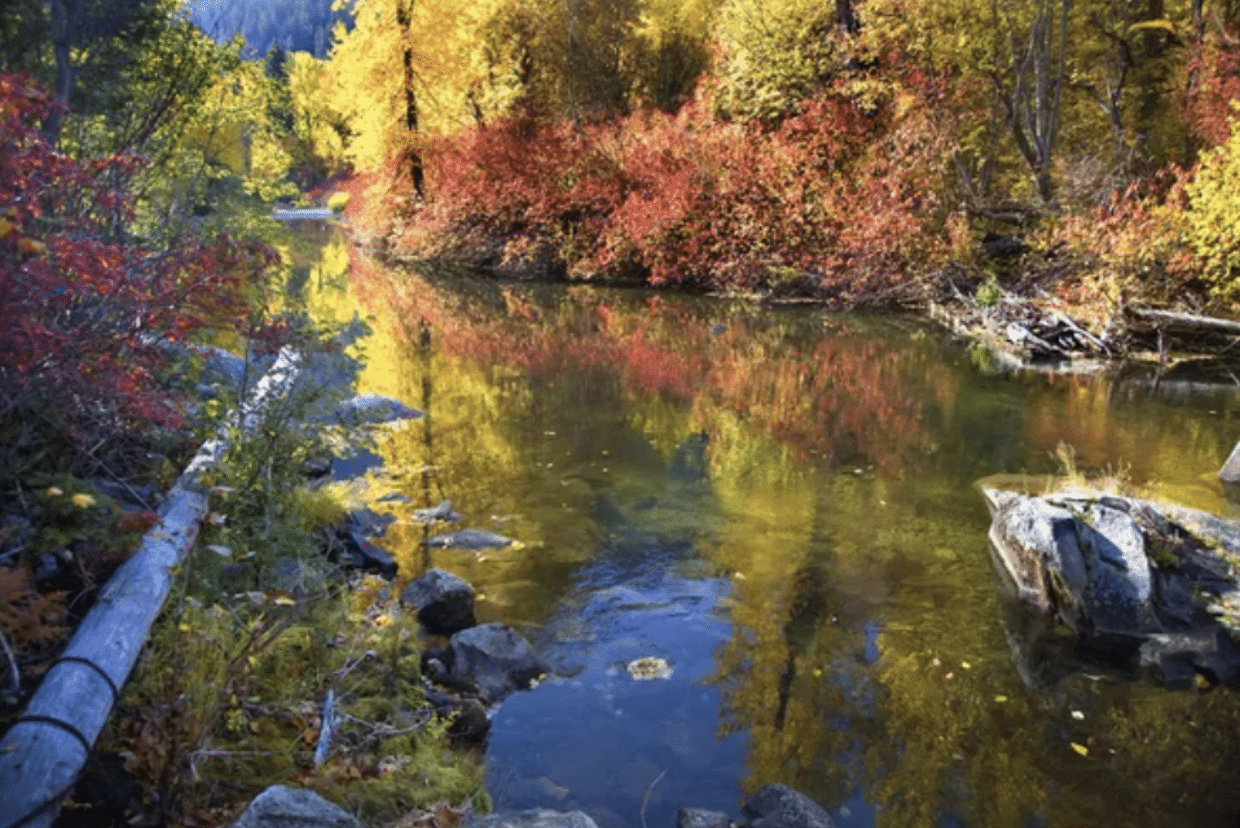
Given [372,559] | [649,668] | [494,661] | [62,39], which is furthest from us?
[62,39]

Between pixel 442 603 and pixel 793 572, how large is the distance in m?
2.68

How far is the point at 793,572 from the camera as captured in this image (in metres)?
7.11

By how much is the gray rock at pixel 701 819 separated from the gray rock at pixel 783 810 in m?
0.13

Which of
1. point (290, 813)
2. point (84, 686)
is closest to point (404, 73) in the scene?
point (84, 686)

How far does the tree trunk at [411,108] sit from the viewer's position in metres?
26.6

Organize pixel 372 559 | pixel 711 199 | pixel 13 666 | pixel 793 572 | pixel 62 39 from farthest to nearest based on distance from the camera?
pixel 711 199, pixel 62 39, pixel 793 572, pixel 372 559, pixel 13 666

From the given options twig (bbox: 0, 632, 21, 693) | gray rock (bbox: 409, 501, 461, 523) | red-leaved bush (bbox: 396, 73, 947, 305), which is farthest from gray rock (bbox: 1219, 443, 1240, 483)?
red-leaved bush (bbox: 396, 73, 947, 305)

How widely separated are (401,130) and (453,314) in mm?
11365

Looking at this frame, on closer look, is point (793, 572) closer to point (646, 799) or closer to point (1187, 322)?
point (646, 799)

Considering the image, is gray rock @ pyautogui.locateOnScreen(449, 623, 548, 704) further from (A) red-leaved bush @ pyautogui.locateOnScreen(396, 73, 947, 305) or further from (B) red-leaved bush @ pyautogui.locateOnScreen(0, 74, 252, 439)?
(A) red-leaved bush @ pyautogui.locateOnScreen(396, 73, 947, 305)

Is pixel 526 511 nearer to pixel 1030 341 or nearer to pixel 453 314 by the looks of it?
pixel 1030 341

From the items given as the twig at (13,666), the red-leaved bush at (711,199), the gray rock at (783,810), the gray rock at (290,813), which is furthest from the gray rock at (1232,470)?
the red-leaved bush at (711,199)

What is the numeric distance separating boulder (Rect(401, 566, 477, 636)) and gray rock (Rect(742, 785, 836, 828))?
7.69 feet

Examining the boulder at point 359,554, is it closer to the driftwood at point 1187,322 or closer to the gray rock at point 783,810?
the gray rock at point 783,810
